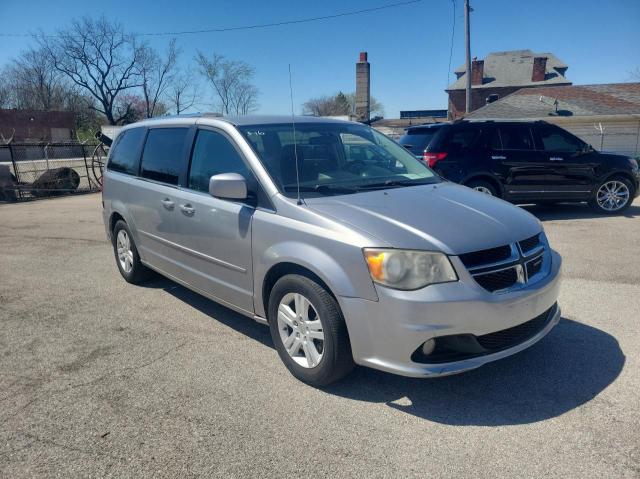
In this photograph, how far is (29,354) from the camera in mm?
3971

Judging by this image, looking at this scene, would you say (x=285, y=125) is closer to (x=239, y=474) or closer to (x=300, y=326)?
(x=300, y=326)

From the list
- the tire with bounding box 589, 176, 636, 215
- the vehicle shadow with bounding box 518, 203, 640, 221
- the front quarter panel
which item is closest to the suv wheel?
the vehicle shadow with bounding box 518, 203, 640, 221

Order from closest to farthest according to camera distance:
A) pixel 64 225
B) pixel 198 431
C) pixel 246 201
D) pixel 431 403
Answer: pixel 198 431, pixel 431 403, pixel 246 201, pixel 64 225

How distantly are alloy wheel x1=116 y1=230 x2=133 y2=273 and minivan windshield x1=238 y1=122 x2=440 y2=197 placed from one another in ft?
8.04

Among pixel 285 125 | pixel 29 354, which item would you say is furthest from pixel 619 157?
pixel 29 354

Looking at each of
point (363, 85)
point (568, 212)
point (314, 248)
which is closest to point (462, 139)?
point (568, 212)

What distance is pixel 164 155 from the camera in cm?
478

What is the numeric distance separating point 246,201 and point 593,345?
291cm

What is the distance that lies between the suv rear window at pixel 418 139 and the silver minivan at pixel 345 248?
536 cm

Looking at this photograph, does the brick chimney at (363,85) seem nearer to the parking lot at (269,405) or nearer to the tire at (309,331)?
the parking lot at (269,405)

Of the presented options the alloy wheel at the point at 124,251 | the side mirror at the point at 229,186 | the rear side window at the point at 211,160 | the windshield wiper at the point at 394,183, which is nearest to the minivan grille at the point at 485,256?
the windshield wiper at the point at 394,183

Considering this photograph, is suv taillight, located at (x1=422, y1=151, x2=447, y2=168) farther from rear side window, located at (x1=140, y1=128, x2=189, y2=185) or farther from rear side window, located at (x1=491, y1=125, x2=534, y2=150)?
rear side window, located at (x1=140, y1=128, x2=189, y2=185)

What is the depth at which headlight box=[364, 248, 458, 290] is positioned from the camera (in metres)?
2.83

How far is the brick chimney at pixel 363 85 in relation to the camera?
853 inches
